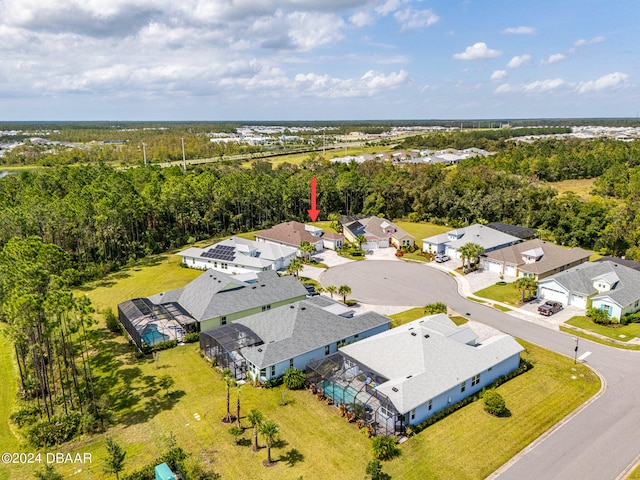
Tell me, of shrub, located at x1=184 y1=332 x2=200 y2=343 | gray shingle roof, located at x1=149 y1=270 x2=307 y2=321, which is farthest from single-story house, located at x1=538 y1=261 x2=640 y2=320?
shrub, located at x1=184 y1=332 x2=200 y2=343

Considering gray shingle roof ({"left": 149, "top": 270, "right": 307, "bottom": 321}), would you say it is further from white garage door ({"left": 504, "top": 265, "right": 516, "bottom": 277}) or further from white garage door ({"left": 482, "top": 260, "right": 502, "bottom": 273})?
white garage door ({"left": 504, "top": 265, "right": 516, "bottom": 277})

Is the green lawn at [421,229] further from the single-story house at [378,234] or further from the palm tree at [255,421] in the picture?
the palm tree at [255,421]

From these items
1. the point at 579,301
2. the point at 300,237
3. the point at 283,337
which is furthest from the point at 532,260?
the point at 283,337

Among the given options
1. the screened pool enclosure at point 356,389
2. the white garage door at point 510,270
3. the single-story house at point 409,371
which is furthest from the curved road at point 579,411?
the white garage door at point 510,270

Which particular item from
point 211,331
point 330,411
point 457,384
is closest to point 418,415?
point 457,384

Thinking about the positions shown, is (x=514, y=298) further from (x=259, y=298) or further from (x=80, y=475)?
(x=80, y=475)

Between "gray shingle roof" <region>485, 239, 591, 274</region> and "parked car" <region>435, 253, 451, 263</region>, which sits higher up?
"gray shingle roof" <region>485, 239, 591, 274</region>
